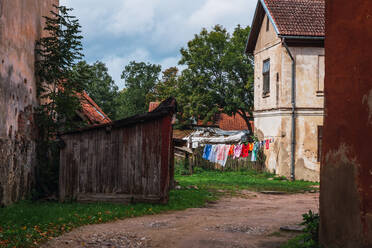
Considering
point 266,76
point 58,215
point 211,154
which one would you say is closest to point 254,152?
point 211,154

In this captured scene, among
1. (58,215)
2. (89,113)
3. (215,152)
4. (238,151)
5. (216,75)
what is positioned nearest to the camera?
(58,215)

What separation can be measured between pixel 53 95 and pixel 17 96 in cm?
160

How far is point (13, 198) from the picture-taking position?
1030 centimetres

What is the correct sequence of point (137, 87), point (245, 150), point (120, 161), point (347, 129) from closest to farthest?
point (347, 129), point (120, 161), point (245, 150), point (137, 87)

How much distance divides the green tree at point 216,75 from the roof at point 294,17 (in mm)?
9644

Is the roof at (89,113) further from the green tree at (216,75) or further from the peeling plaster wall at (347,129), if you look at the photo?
the green tree at (216,75)

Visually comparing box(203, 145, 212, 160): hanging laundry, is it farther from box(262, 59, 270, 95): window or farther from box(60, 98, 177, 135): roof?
box(60, 98, 177, 135): roof

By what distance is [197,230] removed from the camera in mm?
8250

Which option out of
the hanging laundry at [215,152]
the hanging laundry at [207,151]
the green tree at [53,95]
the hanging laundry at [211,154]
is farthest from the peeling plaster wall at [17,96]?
the hanging laundry at [207,151]

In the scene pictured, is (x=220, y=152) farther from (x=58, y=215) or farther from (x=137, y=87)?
(x=137, y=87)

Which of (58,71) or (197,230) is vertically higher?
(58,71)

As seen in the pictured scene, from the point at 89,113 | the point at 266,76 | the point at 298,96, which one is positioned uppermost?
the point at 266,76

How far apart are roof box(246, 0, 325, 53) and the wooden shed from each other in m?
10.7

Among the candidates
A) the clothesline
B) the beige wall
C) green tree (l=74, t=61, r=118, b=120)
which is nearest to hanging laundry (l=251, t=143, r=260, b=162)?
the clothesline
